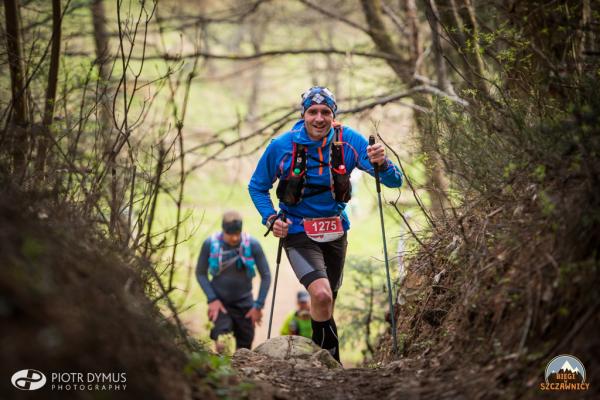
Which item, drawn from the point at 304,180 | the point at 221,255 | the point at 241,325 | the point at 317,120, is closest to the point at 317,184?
the point at 304,180

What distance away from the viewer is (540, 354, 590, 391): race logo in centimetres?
363

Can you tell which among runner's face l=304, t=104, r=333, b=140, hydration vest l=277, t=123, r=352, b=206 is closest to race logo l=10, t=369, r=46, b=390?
hydration vest l=277, t=123, r=352, b=206

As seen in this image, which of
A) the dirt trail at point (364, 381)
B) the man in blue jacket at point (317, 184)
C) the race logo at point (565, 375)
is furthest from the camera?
the man in blue jacket at point (317, 184)

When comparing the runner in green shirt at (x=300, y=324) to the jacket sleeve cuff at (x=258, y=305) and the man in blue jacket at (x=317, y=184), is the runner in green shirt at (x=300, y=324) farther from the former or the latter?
the man in blue jacket at (x=317, y=184)

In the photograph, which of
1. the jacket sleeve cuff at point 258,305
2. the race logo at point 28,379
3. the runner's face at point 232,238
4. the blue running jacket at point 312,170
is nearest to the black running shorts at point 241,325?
the jacket sleeve cuff at point 258,305

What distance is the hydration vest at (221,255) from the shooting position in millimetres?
9781

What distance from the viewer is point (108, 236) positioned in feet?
17.7

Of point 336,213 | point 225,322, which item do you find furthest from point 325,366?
point 225,322

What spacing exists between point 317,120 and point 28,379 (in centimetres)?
424

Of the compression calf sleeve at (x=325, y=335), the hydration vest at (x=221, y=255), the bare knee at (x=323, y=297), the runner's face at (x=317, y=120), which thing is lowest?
the compression calf sleeve at (x=325, y=335)

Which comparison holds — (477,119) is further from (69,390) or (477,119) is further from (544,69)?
(69,390)

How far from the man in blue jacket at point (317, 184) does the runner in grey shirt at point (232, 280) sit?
298 centimetres

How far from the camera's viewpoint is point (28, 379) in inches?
115

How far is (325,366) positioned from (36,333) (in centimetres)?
344
